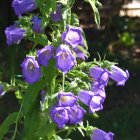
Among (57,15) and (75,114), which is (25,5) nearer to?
(57,15)

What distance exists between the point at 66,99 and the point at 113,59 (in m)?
5.61

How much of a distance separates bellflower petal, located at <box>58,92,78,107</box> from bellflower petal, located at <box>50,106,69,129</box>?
1.2 inches

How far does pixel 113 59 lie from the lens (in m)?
7.84

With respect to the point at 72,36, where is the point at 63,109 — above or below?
below

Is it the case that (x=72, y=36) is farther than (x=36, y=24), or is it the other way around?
(x=36, y=24)

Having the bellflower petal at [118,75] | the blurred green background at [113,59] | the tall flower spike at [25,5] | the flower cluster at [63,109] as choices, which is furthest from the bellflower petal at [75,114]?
the blurred green background at [113,59]

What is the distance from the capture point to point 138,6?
41.4 feet

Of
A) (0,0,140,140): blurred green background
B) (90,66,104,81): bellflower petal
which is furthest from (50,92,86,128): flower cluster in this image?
(0,0,140,140): blurred green background

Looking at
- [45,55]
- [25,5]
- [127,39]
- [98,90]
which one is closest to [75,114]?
[98,90]

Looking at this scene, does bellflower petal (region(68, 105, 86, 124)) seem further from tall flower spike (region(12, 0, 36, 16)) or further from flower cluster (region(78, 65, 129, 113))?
tall flower spike (region(12, 0, 36, 16))

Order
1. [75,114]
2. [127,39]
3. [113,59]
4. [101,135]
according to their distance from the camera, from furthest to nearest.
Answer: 1. [127,39]
2. [113,59]
3. [101,135]
4. [75,114]

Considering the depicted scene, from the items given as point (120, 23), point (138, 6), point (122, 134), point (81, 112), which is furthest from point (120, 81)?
point (138, 6)

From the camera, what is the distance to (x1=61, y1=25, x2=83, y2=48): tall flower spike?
2.26 metres

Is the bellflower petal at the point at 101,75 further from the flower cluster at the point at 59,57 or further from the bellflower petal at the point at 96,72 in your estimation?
the flower cluster at the point at 59,57
